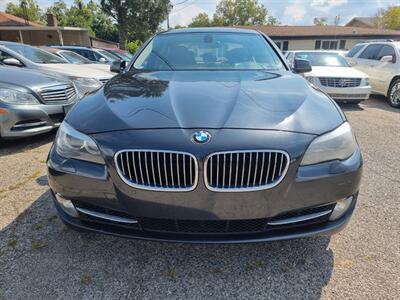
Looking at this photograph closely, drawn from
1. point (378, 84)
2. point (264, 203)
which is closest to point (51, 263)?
point (264, 203)

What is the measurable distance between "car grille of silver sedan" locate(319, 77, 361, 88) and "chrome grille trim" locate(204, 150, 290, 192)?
22.6ft

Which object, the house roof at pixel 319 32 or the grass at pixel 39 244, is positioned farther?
the house roof at pixel 319 32

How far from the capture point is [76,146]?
1850mm

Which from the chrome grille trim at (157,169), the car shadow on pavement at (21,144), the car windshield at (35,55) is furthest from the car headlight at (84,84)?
the chrome grille trim at (157,169)

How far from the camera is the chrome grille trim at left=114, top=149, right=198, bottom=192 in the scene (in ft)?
5.42

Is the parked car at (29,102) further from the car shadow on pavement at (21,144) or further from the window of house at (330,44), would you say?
the window of house at (330,44)

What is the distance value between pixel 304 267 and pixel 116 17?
3532 centimetres

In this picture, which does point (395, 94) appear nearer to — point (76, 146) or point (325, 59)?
point (325, 59)

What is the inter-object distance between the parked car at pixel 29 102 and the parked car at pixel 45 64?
0.68 meters

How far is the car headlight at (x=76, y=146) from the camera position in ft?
5.86

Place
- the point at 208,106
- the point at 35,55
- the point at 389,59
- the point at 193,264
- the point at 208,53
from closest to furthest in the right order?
the point at 208,106 → the point at 193,264 → the point at 208,53 → the point at 35,55 → the point at 389,59

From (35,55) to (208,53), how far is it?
16.5 ft

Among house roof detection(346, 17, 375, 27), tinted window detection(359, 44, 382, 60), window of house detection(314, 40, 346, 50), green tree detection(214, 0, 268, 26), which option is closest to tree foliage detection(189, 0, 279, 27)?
green tree detection(214, 0, 268, 26)

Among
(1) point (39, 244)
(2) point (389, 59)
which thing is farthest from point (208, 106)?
(2) point (389, 59)
